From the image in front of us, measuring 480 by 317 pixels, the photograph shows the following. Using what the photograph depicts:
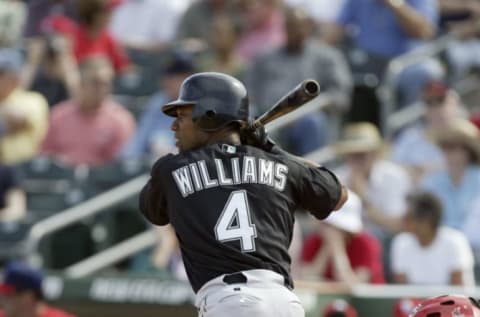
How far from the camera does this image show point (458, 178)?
32.1 feet

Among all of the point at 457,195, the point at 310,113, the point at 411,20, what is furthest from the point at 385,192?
the point at 411,20

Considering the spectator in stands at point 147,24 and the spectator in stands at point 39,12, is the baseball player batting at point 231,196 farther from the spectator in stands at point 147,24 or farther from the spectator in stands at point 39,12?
the spectator in stands at point 39,12

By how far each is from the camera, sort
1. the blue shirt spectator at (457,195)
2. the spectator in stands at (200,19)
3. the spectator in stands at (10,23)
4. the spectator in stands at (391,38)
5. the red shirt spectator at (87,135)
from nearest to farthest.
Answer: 1. the blue shirt spectator at (457,195)
2. the red shirt spectator at (87,135)
3. the spectator in stands at (391,38)
4. the spectator in stands at (200,19)
5. the spectator in stands at (10,23)

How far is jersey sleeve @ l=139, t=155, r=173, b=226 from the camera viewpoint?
Result: 568 cm

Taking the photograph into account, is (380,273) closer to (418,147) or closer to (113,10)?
(418,147)

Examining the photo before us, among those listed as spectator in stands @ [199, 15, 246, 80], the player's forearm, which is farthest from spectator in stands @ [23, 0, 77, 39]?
the player's forearm

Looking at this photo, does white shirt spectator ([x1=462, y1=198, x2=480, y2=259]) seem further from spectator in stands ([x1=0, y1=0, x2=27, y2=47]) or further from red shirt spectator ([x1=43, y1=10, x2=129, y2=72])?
spectator in stands ([x1=0, y1=0, x2=27, y2=47])

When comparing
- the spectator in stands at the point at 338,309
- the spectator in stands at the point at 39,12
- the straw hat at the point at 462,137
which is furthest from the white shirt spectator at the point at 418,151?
the spectator in stands at the point at 39,12

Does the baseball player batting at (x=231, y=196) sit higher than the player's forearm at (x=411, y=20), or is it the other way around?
the player's forearm at (x=411, y=20)

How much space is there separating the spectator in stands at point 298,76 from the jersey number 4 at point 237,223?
5.32 meters

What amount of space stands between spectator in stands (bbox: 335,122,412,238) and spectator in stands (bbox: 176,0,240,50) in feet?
9.47

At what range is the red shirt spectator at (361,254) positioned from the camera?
9062mm

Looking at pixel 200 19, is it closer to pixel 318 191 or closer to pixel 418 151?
pixel 418 151

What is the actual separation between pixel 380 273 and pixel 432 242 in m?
0.41
